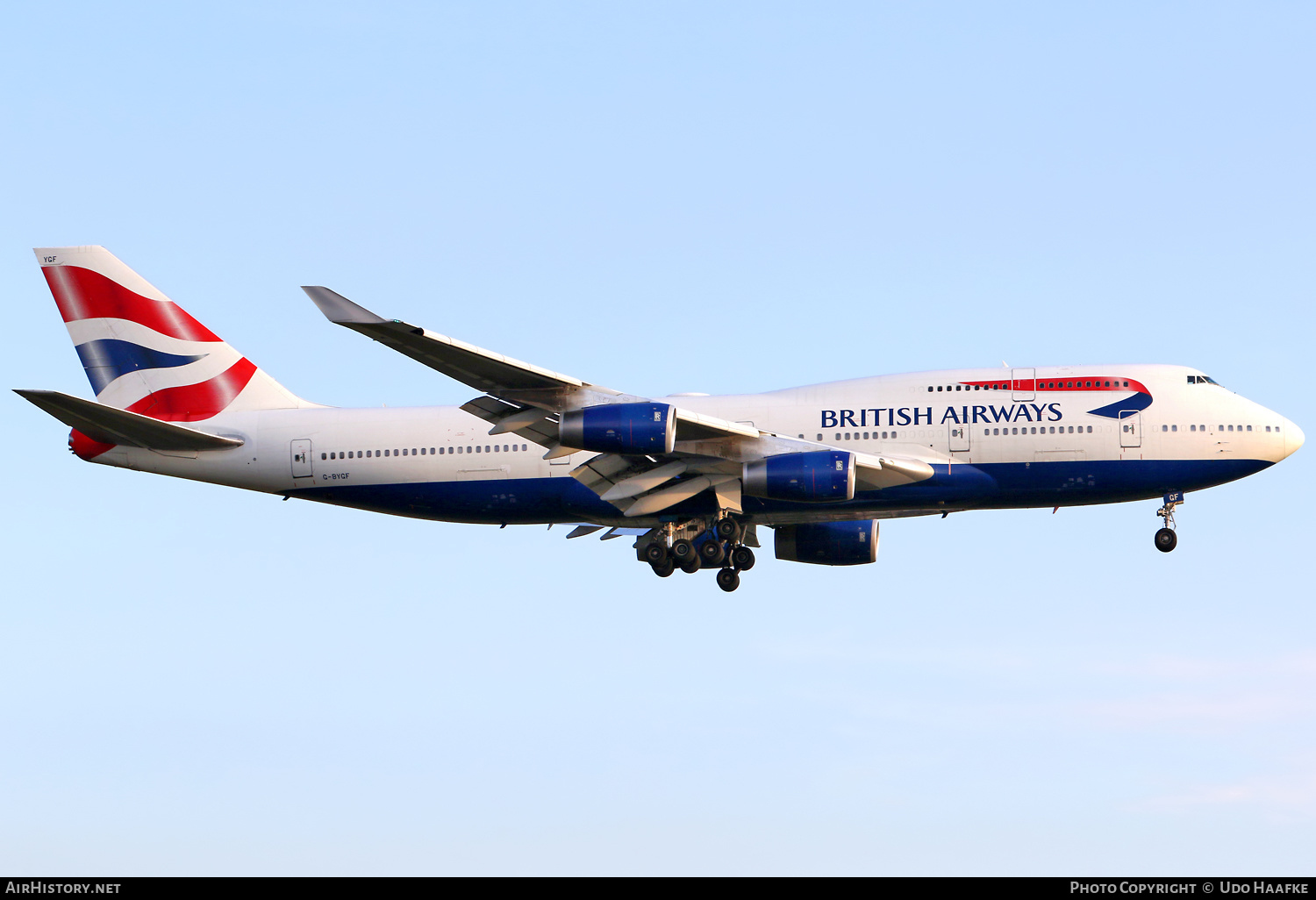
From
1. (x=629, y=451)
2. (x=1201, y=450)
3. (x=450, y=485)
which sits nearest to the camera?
(x=629, y=451)

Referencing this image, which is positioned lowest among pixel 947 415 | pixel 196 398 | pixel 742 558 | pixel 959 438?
pixel 742 558

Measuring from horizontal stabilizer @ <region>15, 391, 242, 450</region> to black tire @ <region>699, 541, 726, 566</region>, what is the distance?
46.9 ft

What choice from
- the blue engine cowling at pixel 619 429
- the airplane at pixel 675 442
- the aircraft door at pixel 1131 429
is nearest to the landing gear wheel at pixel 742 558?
the airplane at pixel 675 442

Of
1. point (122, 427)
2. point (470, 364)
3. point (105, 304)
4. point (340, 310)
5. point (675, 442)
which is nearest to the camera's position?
point (340, 310)

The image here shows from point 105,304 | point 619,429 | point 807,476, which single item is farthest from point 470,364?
point 105,304

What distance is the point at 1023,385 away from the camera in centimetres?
4278

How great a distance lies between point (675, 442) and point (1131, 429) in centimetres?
1271

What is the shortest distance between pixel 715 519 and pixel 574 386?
7789mm

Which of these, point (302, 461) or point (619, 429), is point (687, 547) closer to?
point (619, 429)

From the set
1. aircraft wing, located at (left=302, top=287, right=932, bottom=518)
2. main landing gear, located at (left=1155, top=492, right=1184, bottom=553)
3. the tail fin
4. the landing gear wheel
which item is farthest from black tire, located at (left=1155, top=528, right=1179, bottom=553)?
the tail fin

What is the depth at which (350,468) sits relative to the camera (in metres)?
45.4
